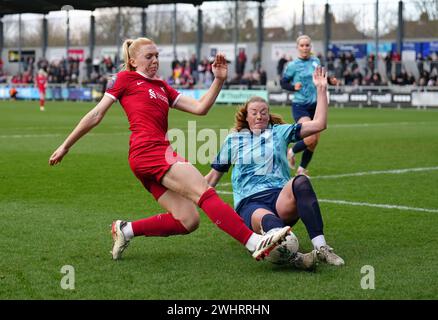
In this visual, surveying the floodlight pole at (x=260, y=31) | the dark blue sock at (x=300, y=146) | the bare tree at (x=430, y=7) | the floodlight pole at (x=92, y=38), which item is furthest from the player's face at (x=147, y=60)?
the floodlight pole at (x=92, y=38)

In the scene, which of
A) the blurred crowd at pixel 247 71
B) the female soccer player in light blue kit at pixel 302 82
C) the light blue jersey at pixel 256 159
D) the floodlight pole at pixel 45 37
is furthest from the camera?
the floodlight pole at pixel 45 37

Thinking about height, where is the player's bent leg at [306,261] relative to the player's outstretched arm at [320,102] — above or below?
below

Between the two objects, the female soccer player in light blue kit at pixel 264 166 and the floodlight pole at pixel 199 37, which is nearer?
the female soccer player in light blue kit at pixel 264 166

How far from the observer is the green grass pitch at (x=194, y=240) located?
5582 millimetres

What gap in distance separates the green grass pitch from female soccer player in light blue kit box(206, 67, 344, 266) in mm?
407

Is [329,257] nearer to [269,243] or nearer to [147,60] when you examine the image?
[269,243]

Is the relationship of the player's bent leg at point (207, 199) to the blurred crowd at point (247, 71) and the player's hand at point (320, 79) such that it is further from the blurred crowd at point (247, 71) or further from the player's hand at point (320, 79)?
the blurred crowd at point (247, 71)

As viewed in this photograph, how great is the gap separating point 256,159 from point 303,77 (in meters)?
7.73

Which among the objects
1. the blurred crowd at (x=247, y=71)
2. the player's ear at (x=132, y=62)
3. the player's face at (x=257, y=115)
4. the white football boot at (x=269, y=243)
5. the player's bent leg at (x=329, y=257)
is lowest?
the player's bent leg at (x=329, y=257)

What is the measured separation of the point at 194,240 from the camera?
7.47m

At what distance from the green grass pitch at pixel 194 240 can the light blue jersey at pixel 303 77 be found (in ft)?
3.82
